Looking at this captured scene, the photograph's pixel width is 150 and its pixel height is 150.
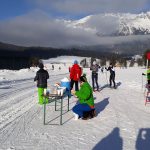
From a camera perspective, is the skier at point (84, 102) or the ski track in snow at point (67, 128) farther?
the skier at point (84, 102)

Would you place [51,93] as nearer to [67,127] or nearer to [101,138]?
[67,127]

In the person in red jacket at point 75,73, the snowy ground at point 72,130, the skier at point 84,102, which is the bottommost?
the snowy ground at point 72,130

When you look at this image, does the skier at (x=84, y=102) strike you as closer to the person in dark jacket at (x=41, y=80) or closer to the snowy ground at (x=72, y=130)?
the snowy ground at (x=72, y=130)

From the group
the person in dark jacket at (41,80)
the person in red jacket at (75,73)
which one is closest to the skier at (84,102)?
the person in dark jacket at (41,80)

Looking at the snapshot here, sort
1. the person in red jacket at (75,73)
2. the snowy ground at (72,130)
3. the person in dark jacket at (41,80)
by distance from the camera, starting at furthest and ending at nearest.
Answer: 1. the person in red jacket at (75,73)
2. the person in dark jacket at (41,80)
3. the snowy ground at (72,130)

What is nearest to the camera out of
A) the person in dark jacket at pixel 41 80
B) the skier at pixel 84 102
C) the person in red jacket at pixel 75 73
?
the skier at pixel 84 102

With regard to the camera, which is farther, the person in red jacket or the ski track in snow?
the person in red jacket

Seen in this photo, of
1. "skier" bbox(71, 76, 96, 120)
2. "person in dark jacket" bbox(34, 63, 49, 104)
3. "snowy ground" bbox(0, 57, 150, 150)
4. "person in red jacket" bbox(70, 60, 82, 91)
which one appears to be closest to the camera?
"snowy ground" bbox(0, 57, 150, 150)

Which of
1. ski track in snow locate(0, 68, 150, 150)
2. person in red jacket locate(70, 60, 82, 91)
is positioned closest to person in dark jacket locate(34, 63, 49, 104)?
ski track in snow locate(0, 68, 150, 150)

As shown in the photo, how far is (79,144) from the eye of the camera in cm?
907

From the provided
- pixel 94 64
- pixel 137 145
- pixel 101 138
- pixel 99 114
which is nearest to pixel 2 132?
pixel 101 138

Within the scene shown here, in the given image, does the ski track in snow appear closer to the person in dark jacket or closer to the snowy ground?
the snowy ground

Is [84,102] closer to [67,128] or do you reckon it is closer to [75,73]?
[67,128]

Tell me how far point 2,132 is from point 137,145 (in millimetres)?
3663
